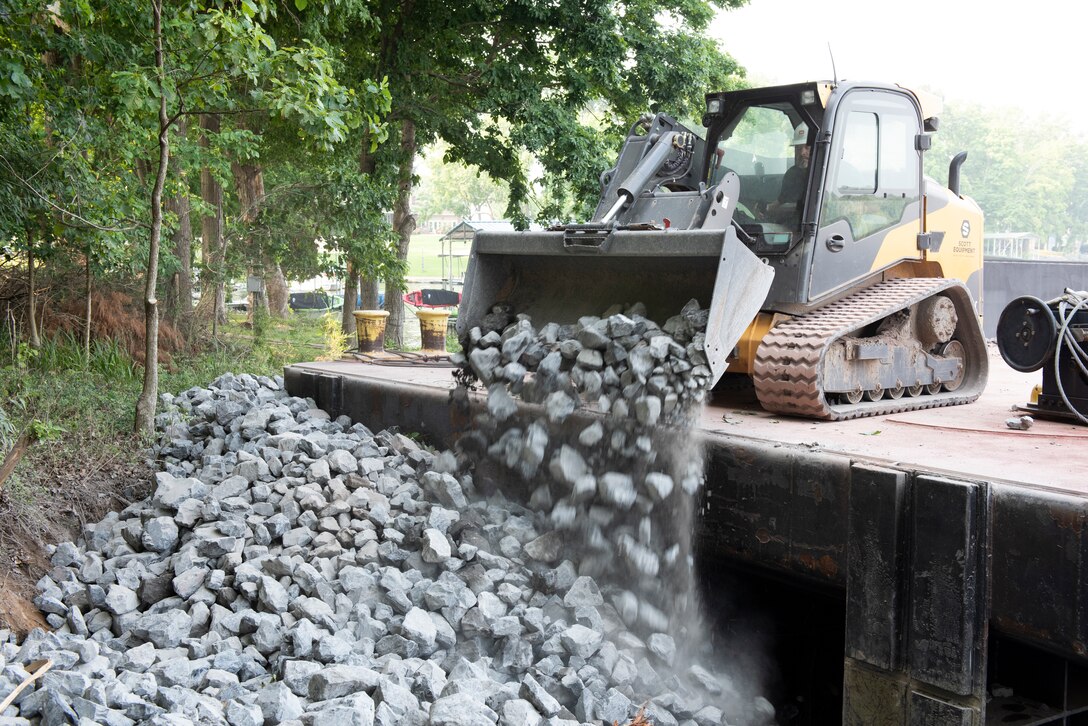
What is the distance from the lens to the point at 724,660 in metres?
4.83

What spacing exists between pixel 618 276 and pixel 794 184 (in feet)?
4.41

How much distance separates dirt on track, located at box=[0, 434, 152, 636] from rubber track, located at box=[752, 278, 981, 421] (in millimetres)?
3796

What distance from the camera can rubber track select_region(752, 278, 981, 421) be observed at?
5.20 metres

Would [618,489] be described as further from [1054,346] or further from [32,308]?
[32,308]

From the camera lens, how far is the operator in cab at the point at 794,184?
5848mm

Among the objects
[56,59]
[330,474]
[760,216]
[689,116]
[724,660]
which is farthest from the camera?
[689,116]

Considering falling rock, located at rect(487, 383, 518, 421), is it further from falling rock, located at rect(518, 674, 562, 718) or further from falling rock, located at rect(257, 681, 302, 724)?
falling rock, located at rect(257, 681, 302, 724)

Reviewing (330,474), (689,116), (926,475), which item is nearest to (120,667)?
(330,474)

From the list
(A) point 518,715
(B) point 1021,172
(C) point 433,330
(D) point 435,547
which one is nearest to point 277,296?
(C) point 433,330

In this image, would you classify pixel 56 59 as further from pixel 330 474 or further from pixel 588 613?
pixel 588 613

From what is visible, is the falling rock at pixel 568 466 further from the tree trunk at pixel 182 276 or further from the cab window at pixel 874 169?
the tree trunk at pixel 182 276

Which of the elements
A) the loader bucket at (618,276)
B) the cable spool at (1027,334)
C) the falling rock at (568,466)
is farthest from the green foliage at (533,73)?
the falling rock at (568,466)

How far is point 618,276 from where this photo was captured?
553cm

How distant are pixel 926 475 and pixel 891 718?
98cm
